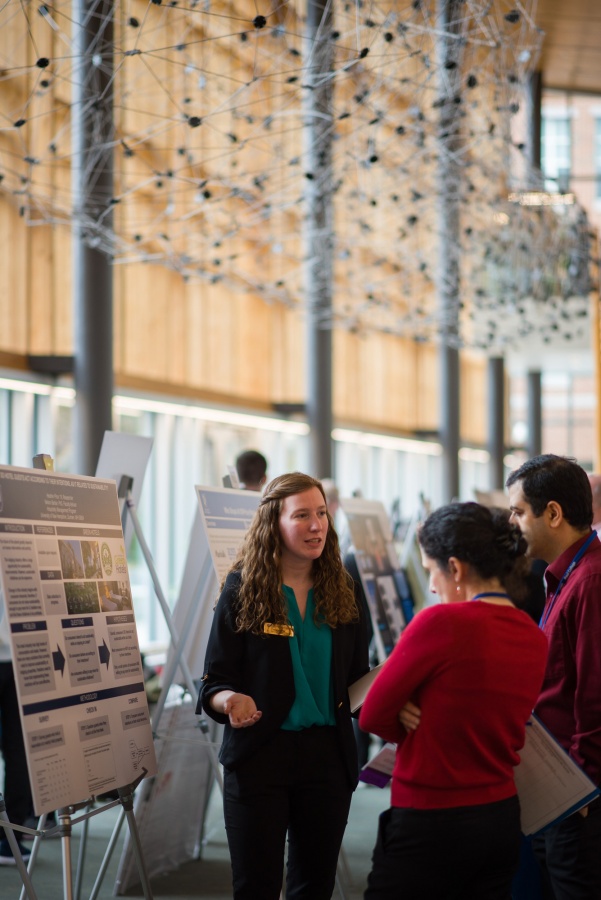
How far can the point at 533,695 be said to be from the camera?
2547mm

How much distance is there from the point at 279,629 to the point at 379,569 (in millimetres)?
3373

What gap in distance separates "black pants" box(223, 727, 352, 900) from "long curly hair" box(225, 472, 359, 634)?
1.06 feet

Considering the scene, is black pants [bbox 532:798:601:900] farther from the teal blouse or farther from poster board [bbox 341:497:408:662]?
poster board [bbox 341:497:408:662]

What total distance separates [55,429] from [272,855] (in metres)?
7.21

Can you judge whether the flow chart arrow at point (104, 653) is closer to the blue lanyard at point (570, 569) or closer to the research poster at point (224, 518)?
the research poster at point (224, 518)

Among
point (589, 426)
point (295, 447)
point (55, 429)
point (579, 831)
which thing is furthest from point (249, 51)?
point (589, 426)

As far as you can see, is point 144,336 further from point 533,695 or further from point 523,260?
point 533,695

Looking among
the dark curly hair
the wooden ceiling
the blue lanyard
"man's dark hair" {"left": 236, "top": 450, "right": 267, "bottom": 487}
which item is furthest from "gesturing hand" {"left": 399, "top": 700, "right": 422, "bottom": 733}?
the wooden ceiling

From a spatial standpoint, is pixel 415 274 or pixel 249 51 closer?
pixel 249 51

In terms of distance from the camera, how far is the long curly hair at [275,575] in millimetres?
3066

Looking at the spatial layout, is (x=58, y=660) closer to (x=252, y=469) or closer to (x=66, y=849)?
(x=66, y=849)

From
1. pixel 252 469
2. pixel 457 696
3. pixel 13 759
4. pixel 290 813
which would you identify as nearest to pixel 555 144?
pixel 252 469

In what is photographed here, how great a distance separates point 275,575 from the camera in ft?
10.2

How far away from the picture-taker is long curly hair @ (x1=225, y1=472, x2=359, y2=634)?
3.07 metres
